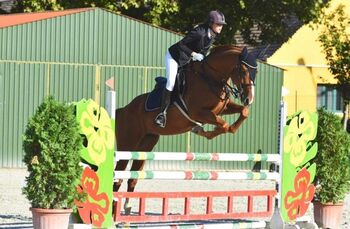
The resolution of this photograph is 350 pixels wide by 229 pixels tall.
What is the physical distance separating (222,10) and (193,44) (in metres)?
17.6

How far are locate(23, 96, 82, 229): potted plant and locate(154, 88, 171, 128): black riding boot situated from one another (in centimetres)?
306

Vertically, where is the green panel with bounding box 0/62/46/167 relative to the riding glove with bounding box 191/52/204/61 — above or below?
below

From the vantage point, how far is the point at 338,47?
1188 inches

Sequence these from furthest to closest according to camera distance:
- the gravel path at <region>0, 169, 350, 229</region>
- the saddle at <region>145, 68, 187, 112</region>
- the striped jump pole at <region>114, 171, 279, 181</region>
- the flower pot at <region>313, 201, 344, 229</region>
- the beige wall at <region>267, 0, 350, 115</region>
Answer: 1. the beige wall at <region>267, 0, 350, 115</region>
2. the saddle at <region>145, 68, 187, 112</region>
3. the gravel path at <region>0, 169, 350, 229</region>
4. the flower pot at <region>313, 201, 344, 229</region>
5. the striped jump pole at <region>114, 171, 279, 181</region>

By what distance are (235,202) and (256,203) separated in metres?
0.34

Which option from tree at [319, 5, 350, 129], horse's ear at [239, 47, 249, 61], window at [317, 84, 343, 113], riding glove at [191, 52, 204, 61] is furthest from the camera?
window at [317, 84, 343, 113]

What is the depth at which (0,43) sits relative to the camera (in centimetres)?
2177

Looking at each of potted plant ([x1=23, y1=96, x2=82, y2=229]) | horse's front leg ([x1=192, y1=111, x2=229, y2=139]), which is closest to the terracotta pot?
potted plant ([x1=23, y1=96, x2=82, y2=229])

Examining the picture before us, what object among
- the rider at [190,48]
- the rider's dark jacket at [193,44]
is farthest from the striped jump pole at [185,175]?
the rider's dark jacket at [193,44]

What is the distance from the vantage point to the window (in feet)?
112

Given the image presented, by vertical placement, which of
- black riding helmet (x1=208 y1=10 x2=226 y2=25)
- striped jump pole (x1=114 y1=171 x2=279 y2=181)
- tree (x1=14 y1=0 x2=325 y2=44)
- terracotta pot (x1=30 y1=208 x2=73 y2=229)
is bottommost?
terracotta pot (x1=30 y1=208 x2=73 y2=229)

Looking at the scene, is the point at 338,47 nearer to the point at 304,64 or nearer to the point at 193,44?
the point at 304,64

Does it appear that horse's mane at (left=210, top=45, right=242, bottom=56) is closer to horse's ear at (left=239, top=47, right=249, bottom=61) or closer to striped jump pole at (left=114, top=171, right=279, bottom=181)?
horse's ear at (left=239, top=47, right=249, bottom=61)

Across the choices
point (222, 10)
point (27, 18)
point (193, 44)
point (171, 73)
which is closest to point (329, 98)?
point (222, 10)
